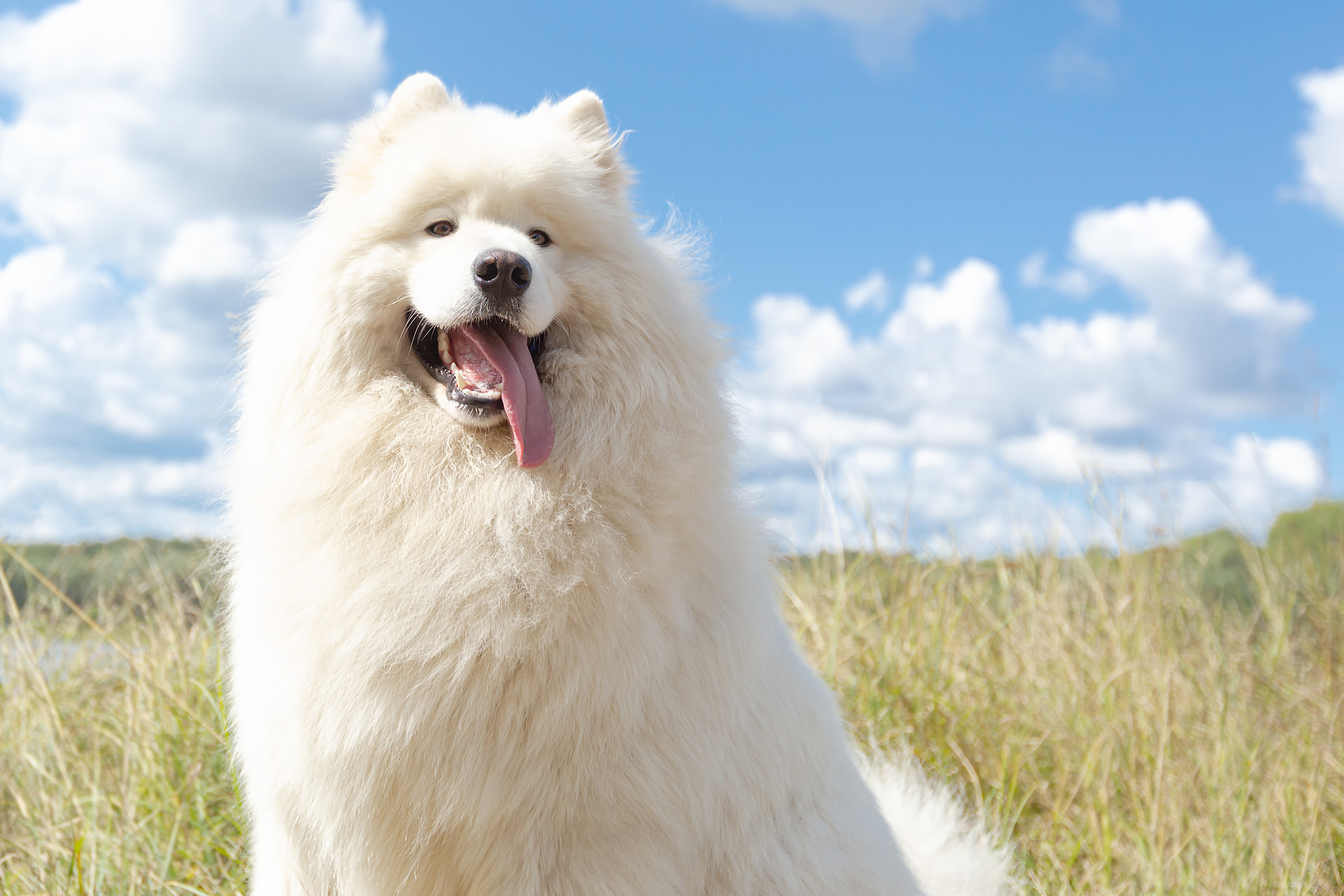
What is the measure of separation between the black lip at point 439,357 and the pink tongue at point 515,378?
0.05 metres

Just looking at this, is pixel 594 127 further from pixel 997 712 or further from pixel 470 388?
pixel 997 712

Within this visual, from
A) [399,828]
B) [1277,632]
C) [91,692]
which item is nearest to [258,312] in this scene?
[399,828]

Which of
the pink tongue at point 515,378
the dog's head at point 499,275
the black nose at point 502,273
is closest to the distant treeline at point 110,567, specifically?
A: the dog's head at point 499,275

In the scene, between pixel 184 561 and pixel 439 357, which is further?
pixel 184 561

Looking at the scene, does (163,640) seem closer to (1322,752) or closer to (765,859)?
(765,859)

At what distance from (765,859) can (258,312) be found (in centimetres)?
218

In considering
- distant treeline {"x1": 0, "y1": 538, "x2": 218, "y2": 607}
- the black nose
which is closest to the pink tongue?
the black nose

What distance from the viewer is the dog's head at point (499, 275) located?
242cm

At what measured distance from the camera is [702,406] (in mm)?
2596

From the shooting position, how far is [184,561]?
260 inches

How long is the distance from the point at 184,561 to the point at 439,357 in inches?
198

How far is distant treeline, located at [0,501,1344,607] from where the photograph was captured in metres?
6.19

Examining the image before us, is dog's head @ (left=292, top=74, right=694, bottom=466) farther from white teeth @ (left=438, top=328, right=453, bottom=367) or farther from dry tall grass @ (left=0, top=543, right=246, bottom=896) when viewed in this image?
dry tall grass @ (left=0, top=543, right=246, bottom=896)

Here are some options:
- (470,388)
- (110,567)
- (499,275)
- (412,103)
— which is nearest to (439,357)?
(470,388)
